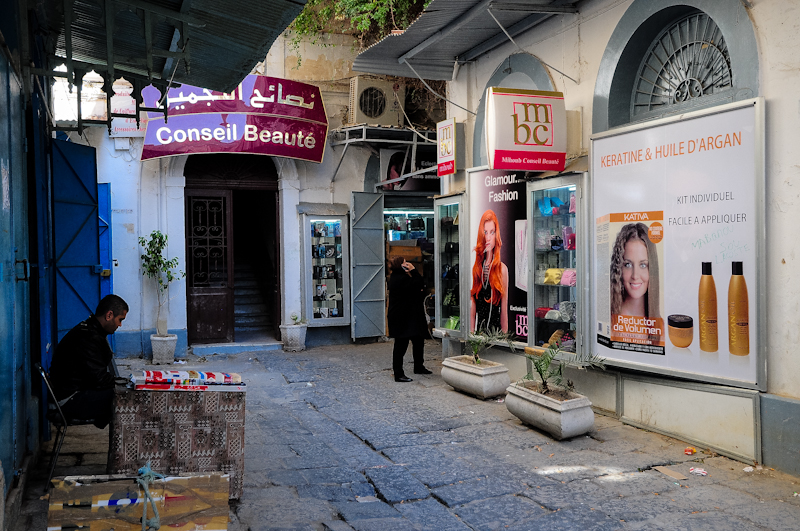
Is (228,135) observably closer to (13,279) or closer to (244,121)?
(244,121)

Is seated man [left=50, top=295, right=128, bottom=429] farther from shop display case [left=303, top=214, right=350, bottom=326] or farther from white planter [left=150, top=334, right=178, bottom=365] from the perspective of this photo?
shop display case [left=303, top=214, right=350, bottom=326]

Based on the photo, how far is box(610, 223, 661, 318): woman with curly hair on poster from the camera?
6637 millimetres

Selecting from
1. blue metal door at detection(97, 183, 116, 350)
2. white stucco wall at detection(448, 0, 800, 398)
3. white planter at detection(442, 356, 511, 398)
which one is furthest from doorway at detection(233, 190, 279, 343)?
→ white stucco wall at detection(448, 0, 800, 398)

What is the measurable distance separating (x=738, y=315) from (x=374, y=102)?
8.61 meters

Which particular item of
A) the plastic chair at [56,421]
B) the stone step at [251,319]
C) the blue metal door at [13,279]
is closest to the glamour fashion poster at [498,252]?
the plastic chair at [56,421]

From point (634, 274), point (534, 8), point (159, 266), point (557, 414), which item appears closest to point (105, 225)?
point (159, 266)

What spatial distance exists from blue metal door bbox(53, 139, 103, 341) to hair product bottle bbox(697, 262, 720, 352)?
20.4ft

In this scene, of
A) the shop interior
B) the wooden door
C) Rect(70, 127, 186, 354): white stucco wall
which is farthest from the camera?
the shop interior

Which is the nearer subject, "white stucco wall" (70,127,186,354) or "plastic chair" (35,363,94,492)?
"plastic chair" (35,363,94,492)

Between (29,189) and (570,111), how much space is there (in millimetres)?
5658

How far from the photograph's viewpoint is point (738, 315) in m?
5.76

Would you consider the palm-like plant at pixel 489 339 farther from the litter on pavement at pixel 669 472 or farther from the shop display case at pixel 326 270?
the shop display case at pixel 326 270

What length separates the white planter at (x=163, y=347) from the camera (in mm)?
11148

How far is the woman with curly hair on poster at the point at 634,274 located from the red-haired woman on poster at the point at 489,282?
6.81 feet
